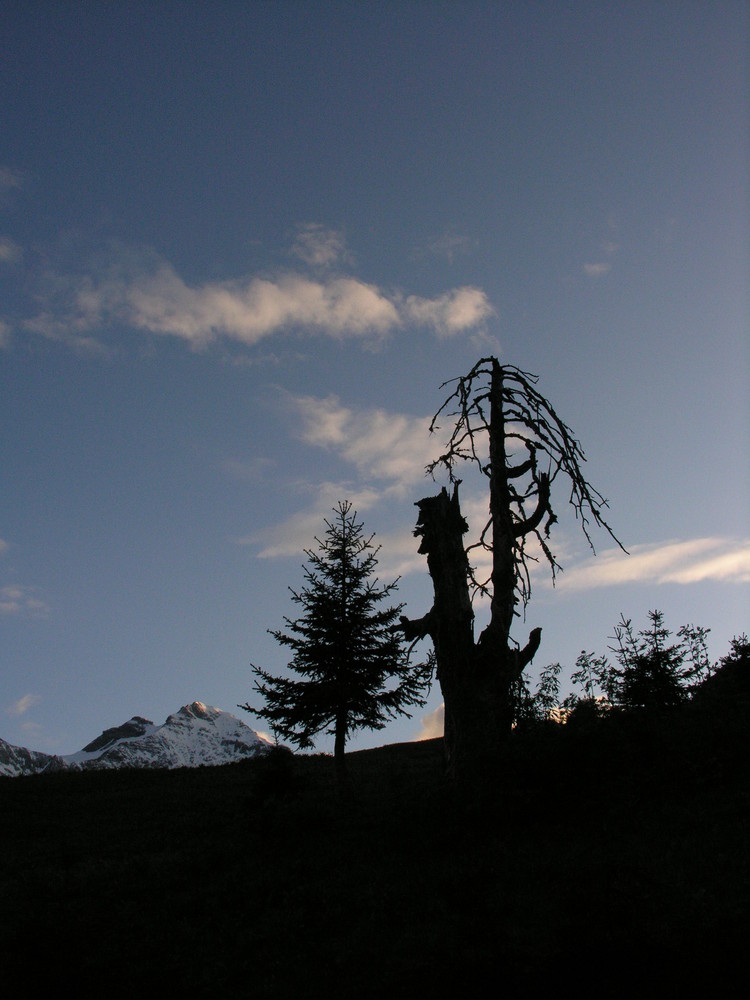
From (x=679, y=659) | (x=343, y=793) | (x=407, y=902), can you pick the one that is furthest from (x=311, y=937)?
(x=343, y=793)

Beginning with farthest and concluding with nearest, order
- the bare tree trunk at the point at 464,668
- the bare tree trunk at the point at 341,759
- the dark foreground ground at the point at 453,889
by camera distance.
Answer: the bare tree trunk at the point at 341,759 < the bare tree trunk at the point at 464,668 < the dark foreground ground at the point at 453,889

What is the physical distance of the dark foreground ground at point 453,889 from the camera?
7.05 meters

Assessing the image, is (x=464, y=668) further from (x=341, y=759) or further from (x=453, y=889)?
(x=341, y=759)

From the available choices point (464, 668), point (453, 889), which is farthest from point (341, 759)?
point (453, 889)

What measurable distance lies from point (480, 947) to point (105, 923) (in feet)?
18.1

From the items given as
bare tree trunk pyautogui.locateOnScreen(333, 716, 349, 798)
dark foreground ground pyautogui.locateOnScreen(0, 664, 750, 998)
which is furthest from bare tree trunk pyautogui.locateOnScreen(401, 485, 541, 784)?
bare tree trunk pyautogui.locateOnScreen(333, 716, 349, 798)

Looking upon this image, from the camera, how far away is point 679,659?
16.9 meters

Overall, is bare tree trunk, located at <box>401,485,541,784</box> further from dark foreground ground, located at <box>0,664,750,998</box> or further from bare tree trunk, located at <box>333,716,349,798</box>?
bare tree trunk, located at <box>333,716,349,798</box>

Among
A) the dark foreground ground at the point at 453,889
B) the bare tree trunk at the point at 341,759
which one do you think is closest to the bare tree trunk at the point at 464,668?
the dark foreground ground at the point at 453,889

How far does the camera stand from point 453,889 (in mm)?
9250

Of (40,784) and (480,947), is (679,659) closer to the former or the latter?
(480,947)

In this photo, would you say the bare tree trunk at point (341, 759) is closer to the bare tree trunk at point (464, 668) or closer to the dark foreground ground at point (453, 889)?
the dark foreground ground at point (453, 889)

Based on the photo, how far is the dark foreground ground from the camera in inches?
277

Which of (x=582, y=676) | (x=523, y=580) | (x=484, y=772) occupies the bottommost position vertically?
(x=484, y=772)
